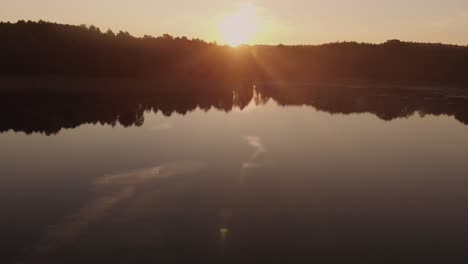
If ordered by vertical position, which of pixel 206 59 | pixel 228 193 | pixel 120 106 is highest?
pixel 206 59

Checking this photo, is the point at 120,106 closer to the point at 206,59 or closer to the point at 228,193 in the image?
the point at 228,193

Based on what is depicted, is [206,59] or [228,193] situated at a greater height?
[206,59]

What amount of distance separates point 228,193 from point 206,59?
116172mm

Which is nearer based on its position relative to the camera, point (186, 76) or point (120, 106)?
point (120, 106)

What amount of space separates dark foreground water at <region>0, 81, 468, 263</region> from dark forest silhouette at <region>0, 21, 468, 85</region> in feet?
164

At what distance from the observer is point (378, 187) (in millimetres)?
24578

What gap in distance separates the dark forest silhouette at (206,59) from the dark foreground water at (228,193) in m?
50.0

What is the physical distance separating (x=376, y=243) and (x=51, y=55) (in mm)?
90550

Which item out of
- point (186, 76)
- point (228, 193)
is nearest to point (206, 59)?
point (186, 76)

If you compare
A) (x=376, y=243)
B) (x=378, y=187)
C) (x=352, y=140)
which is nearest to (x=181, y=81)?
(x=352, y=140)

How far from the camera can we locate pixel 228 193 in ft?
76.2

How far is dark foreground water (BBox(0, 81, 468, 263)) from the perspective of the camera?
53.6 feet

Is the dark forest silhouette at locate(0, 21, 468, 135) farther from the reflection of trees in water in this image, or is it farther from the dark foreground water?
the dark foreground water

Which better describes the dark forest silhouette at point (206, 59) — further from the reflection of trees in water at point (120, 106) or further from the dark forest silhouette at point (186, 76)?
the reflection of trees in water at point (120, 106)
